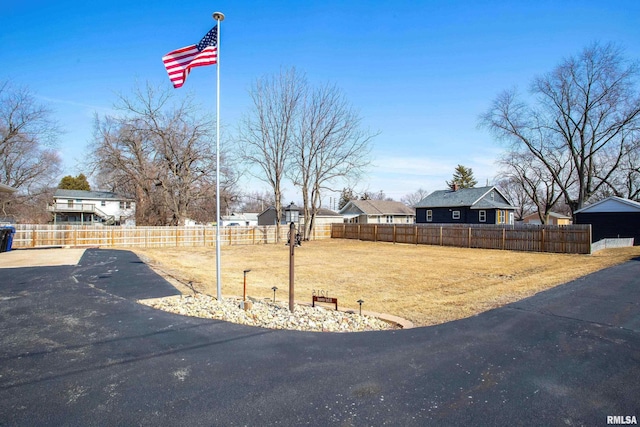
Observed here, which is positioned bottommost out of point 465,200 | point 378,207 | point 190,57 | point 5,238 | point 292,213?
point 5,238

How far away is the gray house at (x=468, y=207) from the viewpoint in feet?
113

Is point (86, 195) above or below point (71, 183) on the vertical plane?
below

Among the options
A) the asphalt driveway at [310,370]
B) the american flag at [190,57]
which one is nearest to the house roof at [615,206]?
the asphalt driveway at [310,370]

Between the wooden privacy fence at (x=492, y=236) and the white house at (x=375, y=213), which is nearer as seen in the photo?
the wooden privacy fence at (x=492, y=236)

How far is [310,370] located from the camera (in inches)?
153

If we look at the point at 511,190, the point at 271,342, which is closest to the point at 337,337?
the point at 271,342

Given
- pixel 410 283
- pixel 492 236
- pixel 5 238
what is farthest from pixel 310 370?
pixel 492 236

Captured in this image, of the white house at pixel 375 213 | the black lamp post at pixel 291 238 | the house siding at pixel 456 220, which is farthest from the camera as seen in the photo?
the white house at pixel 375 213

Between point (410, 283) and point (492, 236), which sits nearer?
point (410, 283)

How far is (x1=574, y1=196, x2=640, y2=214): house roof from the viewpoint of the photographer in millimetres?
22375

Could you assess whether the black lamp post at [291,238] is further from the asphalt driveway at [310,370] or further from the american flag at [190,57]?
the american flag at [190,57]

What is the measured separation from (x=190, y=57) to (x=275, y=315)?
5585 millimetres

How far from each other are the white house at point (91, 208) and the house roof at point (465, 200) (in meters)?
33.4

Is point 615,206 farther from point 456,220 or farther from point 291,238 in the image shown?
point 291,238
